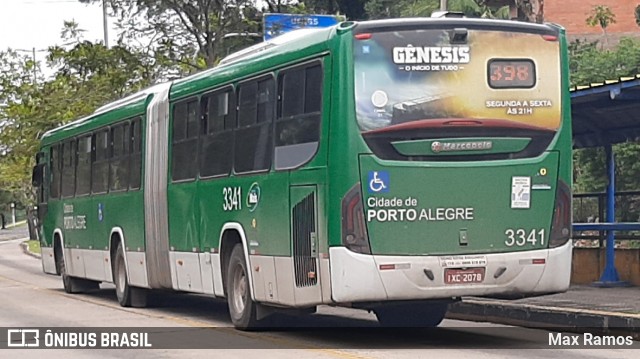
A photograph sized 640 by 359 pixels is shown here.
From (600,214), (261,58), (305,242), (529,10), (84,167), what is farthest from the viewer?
(529,10)

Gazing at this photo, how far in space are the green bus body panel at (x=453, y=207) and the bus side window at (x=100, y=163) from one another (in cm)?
1059

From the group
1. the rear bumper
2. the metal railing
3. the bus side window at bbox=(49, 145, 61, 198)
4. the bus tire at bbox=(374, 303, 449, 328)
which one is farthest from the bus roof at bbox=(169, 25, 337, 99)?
the bus side window at bbox=(49, 145, 61, 198)

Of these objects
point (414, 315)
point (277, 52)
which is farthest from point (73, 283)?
point (277, 52)

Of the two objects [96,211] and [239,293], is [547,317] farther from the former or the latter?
[96,211]

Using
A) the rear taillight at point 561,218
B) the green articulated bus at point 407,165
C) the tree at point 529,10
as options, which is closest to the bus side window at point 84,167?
the green articulated bus at point 407,165

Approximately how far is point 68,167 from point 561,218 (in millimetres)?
14224

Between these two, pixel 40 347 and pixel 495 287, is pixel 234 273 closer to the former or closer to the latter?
pixel 40 347

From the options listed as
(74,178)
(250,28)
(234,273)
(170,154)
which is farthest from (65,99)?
(234,273)

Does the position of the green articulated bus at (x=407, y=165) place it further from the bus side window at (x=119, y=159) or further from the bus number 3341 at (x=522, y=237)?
the bus side window at (x=119, y=159)

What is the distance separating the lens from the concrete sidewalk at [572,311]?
51.0ft

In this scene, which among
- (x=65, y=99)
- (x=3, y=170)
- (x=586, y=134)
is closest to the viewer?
(x=586, y=134)

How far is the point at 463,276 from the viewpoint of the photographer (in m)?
13.8

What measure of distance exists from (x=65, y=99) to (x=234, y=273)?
3363 centimetres

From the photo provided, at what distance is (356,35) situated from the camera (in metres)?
13.7
